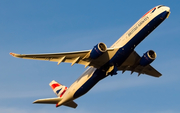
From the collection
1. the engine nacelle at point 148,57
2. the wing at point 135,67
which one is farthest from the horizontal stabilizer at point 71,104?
the engine nacelle at point 148,57

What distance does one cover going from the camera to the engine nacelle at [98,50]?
4156cm

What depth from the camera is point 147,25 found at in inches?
1642

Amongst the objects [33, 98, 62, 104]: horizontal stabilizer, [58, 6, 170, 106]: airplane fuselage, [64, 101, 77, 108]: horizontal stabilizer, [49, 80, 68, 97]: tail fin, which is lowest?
[58, 6, 170, 106]: airplane fuselage

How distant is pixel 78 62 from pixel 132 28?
863 cm

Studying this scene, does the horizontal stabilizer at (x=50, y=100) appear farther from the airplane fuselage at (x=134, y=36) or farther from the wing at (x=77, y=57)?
the wing at (x=77, y=57)

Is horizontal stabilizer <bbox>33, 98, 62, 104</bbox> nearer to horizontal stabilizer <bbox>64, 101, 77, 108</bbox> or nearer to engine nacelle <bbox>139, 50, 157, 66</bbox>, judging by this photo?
horizontal stabilizer <bbox>64, 101, 77, 108</bbox>

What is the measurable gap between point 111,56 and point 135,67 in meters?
7.93

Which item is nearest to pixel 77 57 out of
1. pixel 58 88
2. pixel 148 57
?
pixel 148 57

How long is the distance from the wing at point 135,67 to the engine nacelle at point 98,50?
6519 millimetres

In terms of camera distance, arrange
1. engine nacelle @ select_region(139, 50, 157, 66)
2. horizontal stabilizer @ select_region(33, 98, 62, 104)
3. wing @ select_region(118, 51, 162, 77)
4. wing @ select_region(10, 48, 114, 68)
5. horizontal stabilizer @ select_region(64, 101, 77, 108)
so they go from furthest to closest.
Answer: horizontal stabilizer @ select_region(64, 101, 77, 108), horizontal stabilizer @ select_region(33, 98, 62, 104), wing @ select_region(118, 51, 162, 77), engine nacelle @ select_region(139, 50, 157, 66), wing @ select_region(10, 48, 114, 68)

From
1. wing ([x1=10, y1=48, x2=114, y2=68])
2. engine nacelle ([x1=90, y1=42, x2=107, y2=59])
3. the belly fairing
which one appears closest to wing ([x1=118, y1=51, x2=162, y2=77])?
the belly fairing

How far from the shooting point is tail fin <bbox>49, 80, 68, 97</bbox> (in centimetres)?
5364

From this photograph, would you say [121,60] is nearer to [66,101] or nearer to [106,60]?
[106,60]

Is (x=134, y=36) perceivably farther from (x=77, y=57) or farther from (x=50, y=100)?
(x=50, y=100)
